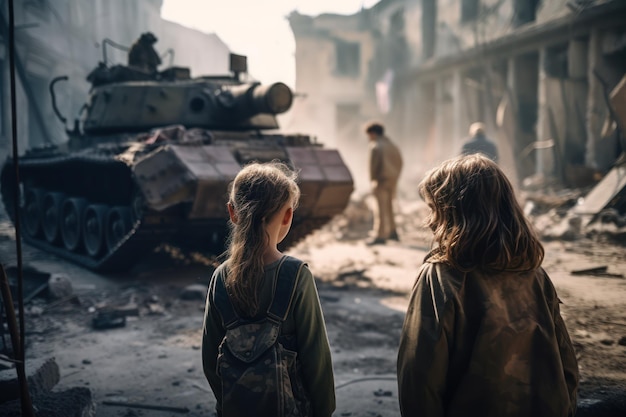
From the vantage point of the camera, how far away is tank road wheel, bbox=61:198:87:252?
8.16 m

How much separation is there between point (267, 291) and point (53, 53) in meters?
15.9

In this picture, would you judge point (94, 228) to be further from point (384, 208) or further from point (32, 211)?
point (384, 208)

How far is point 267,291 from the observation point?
1997 millimetres


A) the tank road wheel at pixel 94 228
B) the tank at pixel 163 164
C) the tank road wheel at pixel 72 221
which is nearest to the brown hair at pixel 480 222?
the tank at pixel 163 164

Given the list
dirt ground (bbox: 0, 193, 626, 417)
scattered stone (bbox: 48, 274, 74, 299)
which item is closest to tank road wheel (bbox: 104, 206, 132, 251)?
dirt ground (bbox: 0, 193, 626, 417)

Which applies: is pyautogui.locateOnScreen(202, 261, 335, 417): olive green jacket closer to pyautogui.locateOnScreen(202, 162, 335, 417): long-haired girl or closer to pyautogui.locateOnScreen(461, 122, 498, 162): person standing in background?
pyautogui.locateOnScreen(202, 162, 335, 417): long-haired girl

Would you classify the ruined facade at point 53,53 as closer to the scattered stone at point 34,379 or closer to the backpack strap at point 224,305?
the scattered stone at point 34,379

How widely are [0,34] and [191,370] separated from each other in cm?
1151

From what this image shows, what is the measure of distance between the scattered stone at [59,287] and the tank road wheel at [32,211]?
3.54 metres

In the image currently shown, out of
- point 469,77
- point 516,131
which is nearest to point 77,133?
point 516,131

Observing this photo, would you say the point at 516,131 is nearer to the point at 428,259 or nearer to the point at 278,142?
the point at 278,142

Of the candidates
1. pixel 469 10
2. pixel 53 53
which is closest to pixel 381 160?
pixel 53 53

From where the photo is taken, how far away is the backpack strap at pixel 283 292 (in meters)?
1.97

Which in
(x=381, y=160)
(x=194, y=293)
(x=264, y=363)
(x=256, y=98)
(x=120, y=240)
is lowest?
(x=194, y=293)
